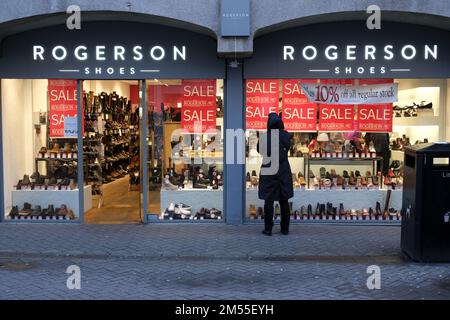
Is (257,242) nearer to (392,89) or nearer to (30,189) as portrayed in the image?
(392,89)

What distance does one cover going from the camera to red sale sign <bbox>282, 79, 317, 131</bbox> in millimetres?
10484

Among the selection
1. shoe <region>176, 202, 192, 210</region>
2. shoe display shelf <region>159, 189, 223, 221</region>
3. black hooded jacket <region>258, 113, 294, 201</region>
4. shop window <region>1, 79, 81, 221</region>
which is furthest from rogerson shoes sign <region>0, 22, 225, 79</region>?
shoe <region>176, 202, 192, 210</region>

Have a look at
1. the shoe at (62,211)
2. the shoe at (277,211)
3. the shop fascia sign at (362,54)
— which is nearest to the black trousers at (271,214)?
the shoe at (277,211)

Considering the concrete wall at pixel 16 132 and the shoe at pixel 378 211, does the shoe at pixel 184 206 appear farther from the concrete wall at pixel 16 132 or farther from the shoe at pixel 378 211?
the shoe at pixel 378 211

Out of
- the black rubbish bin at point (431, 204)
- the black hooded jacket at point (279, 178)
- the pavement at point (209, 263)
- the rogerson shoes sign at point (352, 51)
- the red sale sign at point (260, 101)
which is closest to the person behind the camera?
the pavement at point (209, 263)

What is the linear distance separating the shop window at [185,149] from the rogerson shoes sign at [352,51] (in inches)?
40.4

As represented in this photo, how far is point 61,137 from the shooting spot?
10727 millimetres

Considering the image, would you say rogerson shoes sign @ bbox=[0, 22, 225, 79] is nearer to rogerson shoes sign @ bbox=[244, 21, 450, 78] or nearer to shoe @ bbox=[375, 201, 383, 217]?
rogerson shoes sign @ bbox=[244, 21, 450, 78]

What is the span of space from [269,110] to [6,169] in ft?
15.9

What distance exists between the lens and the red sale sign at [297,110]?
10.5 metres

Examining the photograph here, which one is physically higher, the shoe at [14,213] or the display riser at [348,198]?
the display riser at [348,198]

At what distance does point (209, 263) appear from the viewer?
7.99 metres

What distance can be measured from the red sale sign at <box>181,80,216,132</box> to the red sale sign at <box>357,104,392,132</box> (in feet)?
8.64

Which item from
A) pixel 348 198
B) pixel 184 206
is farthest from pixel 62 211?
pixel 348 198
